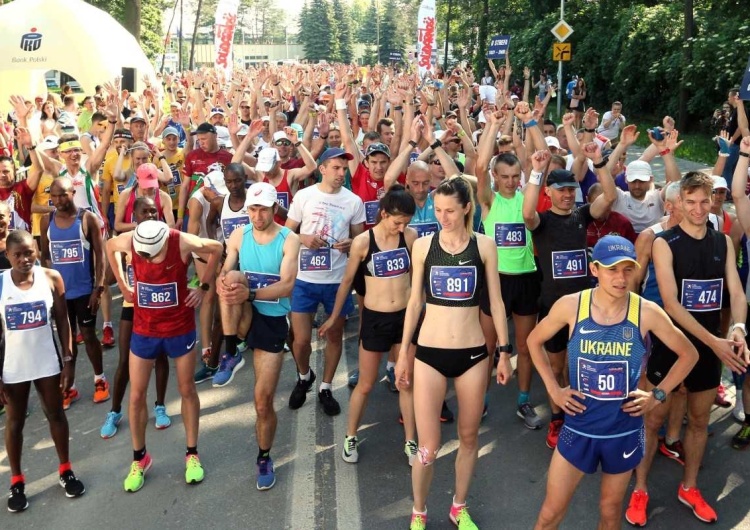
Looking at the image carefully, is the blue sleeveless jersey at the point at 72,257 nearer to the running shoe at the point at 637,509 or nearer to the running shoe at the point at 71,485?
the running shoe at the point at 71,485

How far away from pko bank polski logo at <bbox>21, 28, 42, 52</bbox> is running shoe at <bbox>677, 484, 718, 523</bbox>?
22375 mm

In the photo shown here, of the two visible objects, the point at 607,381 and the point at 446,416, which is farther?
the point at 446,416

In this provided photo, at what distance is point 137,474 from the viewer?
471 centimetres

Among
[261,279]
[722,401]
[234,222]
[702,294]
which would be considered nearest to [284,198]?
[234,222]

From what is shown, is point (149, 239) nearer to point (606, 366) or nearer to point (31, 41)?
point (606, 366)

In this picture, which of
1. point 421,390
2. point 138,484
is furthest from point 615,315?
point 138,484

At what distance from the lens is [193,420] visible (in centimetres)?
481

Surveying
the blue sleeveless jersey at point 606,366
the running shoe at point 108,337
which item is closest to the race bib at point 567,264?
the blue sleeveless jersey at point 606,366

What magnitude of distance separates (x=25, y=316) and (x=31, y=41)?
19.9 m

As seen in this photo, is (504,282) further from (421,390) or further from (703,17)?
(703,17)

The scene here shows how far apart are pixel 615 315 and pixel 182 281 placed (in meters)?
2.84

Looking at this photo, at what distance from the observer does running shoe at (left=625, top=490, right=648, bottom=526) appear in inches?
165

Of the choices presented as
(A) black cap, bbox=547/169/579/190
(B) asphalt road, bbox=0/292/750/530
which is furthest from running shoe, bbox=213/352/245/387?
(A) black cap, bbox=547/169/579/190

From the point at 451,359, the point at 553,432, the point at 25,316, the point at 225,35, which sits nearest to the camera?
the point at 451,359
